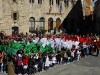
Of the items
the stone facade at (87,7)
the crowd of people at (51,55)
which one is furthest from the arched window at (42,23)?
the crowd of people at (51,55)

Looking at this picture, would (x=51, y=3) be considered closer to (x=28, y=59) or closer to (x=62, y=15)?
(x=62, y=15)

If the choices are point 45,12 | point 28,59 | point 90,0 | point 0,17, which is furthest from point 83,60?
point 90,0

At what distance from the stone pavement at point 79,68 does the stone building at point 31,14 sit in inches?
983

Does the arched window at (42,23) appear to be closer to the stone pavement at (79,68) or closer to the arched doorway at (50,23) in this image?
the arched doorway at (50,23)

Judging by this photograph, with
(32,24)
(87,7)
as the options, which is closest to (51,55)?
(32,24)

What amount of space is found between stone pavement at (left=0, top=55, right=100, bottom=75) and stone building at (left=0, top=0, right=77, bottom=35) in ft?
81.9

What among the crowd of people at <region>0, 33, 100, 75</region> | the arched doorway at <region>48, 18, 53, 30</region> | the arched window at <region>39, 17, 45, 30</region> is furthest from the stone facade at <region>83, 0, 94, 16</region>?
the crowd of people at <region>0, 33, 100, 75</region>

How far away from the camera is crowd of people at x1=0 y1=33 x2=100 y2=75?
1119 inches

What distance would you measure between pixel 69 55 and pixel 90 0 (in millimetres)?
48007

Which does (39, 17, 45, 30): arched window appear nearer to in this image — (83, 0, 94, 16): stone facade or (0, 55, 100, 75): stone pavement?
(83, 0, 94, 16): stone facade

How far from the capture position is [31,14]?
5956 centimetres

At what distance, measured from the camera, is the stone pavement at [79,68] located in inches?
1146

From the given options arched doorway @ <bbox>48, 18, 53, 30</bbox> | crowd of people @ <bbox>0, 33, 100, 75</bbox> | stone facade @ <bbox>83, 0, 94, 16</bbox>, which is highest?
stone facade @ <bbox>83, 0, 94, 16</bbox>

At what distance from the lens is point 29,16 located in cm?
5938
